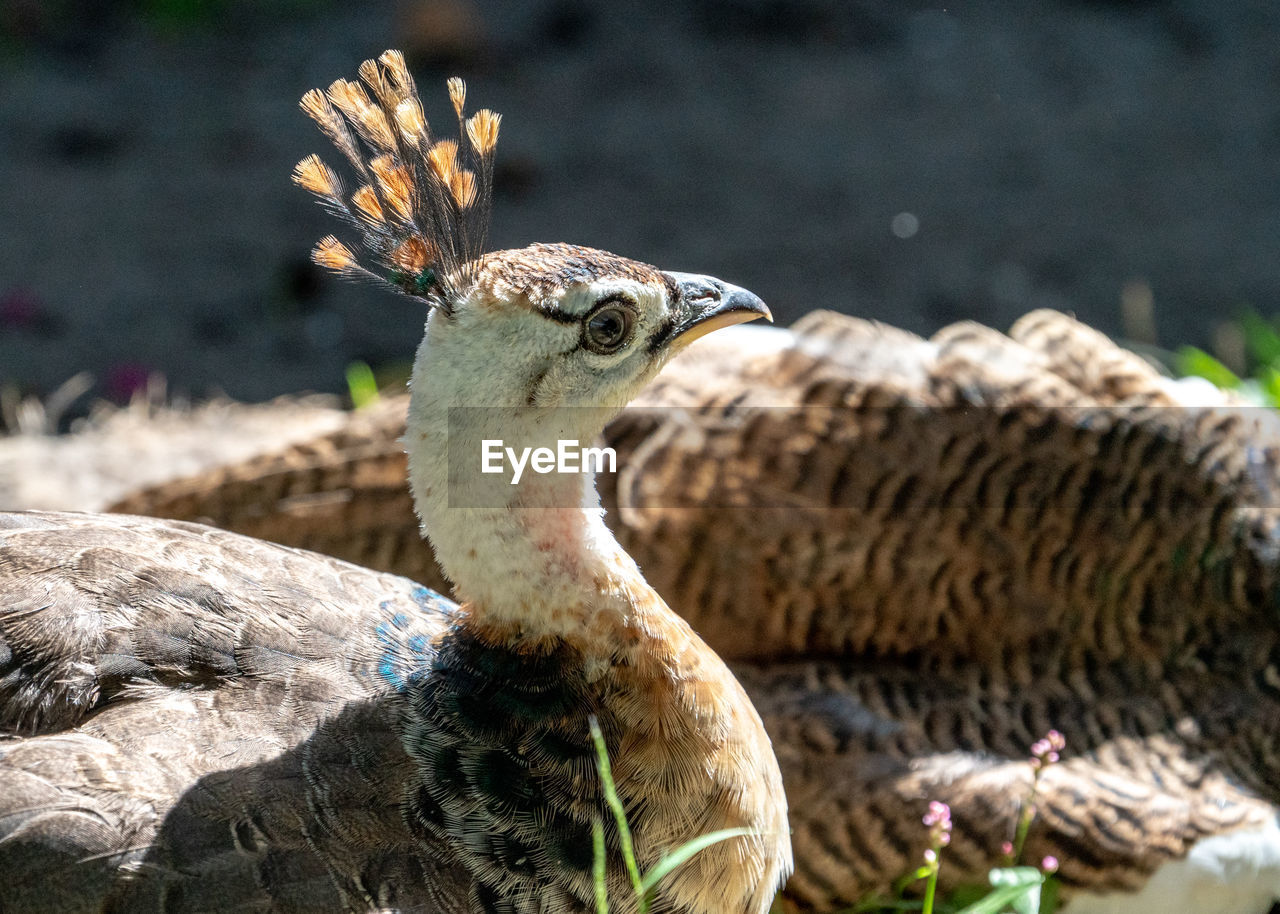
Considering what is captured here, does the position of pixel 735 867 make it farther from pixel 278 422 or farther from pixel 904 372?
pixel 278 422

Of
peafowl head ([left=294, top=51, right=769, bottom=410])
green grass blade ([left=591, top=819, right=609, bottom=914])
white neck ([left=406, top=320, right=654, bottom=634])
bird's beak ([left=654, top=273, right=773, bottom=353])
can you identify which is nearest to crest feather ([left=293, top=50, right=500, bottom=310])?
peafowl head ([left=294, top=51, right=769, bottom=410])

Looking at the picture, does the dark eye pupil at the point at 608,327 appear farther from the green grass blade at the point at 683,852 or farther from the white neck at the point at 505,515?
the green grass blade at the point at 683,852

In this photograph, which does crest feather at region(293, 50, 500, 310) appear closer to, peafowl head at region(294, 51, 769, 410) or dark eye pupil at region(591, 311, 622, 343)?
peafowl head at region(294, 51, 769, 410)

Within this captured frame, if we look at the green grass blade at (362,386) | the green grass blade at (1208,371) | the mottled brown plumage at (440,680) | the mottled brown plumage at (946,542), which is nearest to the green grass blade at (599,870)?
the mottled brown plumage at (440,680)

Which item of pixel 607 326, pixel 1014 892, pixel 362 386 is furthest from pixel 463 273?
pixel 362 386

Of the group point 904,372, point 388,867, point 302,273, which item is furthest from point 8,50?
point 388,867

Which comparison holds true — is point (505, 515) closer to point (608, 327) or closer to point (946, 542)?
point (608, 327)
